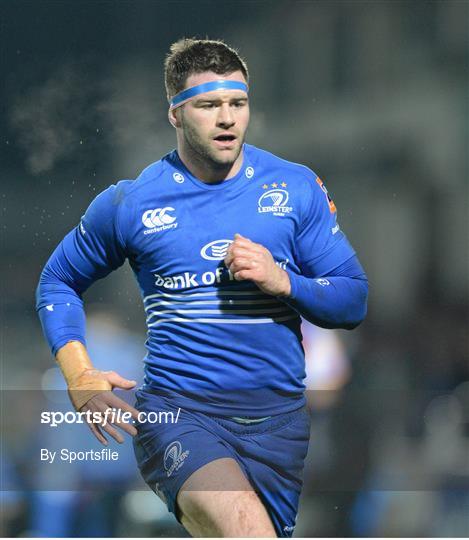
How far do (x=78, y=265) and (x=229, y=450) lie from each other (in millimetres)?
1045

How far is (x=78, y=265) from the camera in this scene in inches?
186

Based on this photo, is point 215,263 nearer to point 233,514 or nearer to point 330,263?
point 330,263

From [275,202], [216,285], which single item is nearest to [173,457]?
[216,285]

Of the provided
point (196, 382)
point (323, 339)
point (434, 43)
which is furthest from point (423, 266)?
point (196, 382)

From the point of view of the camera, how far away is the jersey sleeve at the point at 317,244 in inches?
179

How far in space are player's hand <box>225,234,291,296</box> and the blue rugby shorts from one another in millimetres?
652

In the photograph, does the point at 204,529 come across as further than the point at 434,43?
No

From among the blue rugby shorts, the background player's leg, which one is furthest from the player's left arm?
the background player's leg

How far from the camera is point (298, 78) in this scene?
19.0 ft

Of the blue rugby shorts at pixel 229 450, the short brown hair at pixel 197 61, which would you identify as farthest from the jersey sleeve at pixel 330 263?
the short brown hair at pixel 197 61

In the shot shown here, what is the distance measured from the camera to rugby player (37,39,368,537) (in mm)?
4477

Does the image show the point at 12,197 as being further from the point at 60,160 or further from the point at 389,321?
the point at 389,321

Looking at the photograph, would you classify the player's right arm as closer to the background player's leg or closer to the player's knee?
the background player's leg

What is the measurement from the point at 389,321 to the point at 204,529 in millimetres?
2120
